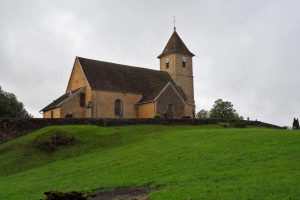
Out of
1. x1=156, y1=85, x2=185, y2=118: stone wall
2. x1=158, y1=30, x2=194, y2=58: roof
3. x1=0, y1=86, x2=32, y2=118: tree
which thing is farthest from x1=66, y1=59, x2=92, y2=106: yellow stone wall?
x1=158, y1=30, x2=194, y2=58: roof

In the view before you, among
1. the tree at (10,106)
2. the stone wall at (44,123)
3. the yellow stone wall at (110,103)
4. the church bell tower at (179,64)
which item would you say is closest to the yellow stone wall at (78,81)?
the yellow stone wall at (110,103)

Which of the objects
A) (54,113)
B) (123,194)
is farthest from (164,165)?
(54,113)

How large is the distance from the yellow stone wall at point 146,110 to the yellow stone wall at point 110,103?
62 cm

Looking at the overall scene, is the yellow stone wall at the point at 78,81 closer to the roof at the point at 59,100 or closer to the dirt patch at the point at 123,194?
the roof at the point at 59,100

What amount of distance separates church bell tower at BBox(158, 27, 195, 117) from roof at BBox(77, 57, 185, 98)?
491 cm

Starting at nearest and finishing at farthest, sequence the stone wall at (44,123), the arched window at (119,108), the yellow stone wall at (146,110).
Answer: the stone wall at (44,123)
the yellow stone wall at (146,110)
the arched window at (119,108)

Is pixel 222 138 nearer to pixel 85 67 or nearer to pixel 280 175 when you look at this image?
pixel 280 175

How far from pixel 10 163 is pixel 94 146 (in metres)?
6.11

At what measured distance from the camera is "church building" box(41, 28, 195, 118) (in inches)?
2051

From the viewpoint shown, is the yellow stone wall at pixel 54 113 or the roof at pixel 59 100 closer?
the yellow stone wall at pixel 54 113

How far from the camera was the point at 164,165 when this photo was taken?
22.0 metres

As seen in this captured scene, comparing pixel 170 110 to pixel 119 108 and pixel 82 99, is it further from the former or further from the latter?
pixel 82 99

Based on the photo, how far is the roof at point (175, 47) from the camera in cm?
6644

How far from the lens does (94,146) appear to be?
33.1m
